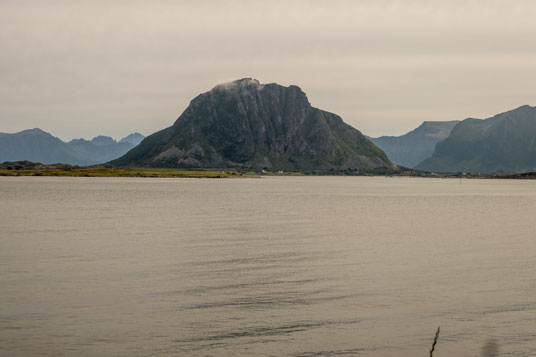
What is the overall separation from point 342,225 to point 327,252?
1194 inches

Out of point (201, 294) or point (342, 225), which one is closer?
point (201, 294)

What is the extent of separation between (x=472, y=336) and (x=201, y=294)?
56.2 feet

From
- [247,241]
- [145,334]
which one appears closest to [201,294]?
[145,334]

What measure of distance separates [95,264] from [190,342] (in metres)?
22.8

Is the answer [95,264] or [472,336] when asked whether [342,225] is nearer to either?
[95,264]

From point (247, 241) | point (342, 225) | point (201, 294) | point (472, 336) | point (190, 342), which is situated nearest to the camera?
point (190, 342)

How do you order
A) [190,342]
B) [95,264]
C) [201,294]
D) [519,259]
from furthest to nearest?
1. [519,259]
2. [95,264]
3. [201,294]
4. [190,342]

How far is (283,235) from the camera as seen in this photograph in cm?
7206

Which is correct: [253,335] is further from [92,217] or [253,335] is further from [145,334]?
[92,217]

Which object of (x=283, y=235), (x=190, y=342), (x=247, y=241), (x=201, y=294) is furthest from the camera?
(x=283, y=235)

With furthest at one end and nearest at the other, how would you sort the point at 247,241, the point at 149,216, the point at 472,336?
the point at 149,216 < the point at 247,241 < the point at 472,336

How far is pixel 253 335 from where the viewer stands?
28828 mm

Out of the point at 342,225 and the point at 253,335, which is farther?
the point at 342,225

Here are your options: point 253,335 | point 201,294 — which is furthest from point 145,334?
point 201,294
